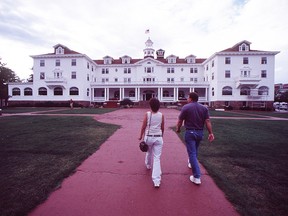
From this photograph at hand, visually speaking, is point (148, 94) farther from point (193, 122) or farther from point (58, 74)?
point (193, 122)

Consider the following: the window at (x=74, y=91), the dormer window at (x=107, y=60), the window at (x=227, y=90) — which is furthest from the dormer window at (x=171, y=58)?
the window at (x=74, y=91)

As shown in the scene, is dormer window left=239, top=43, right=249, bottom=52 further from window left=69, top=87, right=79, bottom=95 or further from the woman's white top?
the woman's white top

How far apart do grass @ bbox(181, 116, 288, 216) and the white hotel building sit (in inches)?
1256

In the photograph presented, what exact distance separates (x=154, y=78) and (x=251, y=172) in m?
41.5

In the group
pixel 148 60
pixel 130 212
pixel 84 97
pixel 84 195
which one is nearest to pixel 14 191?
pixel 84 195

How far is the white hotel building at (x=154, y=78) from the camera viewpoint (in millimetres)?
37219

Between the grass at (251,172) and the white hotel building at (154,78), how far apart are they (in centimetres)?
3191

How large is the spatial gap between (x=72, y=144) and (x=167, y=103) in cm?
3731

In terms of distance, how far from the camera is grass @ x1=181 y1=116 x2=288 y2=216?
119 inches

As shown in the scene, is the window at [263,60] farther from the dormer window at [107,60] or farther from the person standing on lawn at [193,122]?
the person standing on lawn at [193,122]

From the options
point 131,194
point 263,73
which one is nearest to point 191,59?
point 263,73

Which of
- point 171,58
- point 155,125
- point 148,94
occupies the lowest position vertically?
point 155,125

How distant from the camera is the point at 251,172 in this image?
439cm

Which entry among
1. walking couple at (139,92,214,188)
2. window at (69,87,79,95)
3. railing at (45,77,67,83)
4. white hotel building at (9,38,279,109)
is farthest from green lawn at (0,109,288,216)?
railing at (45,77,67,83)
